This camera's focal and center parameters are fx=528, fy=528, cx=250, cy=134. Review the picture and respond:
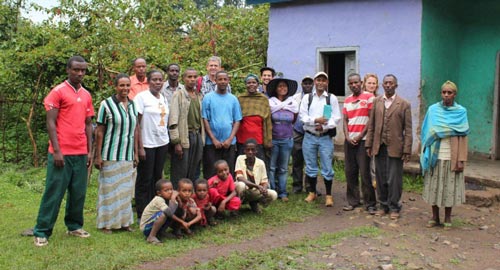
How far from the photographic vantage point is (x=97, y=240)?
5.26 metres

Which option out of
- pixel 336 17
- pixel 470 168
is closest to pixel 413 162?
pixel 470 168

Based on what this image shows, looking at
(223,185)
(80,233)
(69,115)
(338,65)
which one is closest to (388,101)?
(223,185)

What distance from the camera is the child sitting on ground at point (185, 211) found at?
5.42 metres

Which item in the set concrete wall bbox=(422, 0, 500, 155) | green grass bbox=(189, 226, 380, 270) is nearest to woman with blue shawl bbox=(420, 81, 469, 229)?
green grass bbox=(189, 226, 380, 270)

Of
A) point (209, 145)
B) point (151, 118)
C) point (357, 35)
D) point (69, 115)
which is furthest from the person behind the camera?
point (357, 35)

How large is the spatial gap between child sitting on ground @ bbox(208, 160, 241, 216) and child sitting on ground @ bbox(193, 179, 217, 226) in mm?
128

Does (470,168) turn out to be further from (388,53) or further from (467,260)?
(467,260)

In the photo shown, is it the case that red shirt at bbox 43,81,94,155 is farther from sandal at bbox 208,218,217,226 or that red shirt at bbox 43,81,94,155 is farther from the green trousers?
sandal at bbox 208,218,217,226

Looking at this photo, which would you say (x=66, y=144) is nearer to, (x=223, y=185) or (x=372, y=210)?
(x=223, y=185)

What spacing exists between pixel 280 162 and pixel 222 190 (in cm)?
138

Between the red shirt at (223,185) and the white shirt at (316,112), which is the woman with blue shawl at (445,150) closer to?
the white shirt at (316,112)

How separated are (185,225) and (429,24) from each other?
5903 mm

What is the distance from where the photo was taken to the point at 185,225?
17.7ft

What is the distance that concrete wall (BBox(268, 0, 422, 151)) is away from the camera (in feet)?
29.5
